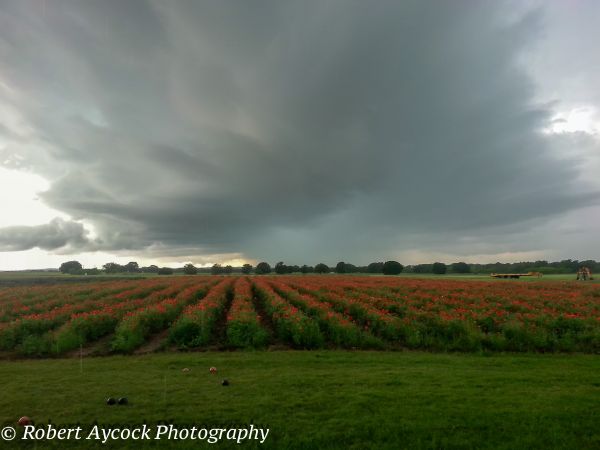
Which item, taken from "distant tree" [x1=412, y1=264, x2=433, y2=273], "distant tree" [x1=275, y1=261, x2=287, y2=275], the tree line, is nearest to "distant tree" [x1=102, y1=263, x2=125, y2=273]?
the tree line

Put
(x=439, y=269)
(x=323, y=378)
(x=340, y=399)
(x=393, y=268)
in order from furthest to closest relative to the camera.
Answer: (x=393, y=268), (x=439, y=269), (x=323, y=378), (x=340, y=399)

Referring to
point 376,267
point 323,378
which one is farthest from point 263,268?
point 323,378

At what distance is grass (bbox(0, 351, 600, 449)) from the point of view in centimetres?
523

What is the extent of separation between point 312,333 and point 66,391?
27.1 feet

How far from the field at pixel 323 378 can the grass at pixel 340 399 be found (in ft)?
0.10

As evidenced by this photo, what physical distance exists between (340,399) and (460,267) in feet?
446

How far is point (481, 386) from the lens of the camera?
744 centimetres

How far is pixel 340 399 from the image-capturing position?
6.62 m

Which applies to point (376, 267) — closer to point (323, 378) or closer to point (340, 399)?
point (323, 378)

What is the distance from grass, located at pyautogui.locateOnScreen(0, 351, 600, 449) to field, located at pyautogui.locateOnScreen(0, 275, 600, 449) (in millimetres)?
32

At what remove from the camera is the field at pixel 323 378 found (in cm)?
543

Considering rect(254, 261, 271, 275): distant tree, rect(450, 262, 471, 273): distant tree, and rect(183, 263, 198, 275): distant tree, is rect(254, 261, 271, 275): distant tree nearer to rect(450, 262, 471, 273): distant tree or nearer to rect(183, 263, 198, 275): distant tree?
rect(183, 263, 198, 275): distant tree

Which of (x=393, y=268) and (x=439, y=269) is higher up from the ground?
(x=393, y=268)

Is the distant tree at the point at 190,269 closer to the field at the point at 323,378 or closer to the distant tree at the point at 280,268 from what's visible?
the distant tree at the point at 280,268
